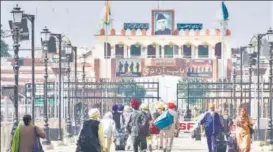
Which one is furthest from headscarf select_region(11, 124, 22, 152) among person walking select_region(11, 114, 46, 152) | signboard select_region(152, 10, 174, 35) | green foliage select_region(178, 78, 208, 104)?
signboard select_region(152, 10, 174, 35)

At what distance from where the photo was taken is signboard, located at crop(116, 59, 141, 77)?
12350cm

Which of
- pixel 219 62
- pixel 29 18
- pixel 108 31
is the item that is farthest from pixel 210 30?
pixel 29 18

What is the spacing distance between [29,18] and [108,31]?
92972mm

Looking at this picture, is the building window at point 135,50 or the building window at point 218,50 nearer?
the building window at point 218,50

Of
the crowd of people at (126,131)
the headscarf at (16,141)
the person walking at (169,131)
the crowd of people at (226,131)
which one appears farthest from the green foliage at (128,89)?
the headscarf at (16,141)

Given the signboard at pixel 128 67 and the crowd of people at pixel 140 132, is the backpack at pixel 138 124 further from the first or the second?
the signboard at pixel 128 67

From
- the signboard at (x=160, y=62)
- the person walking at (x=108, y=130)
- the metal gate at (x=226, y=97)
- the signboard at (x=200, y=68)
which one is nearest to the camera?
the person walking at (x=108, y=130)

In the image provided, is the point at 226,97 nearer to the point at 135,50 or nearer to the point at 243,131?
the point at 243,131

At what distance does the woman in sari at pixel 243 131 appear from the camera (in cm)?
2411

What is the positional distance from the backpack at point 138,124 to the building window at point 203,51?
102 m

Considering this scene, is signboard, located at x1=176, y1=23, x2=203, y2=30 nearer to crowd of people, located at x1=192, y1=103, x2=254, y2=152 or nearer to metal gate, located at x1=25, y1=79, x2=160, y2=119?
metal gate, located at x1=25, y1=79, x2=160, y2=119

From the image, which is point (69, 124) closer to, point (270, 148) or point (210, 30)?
point (270, 148)

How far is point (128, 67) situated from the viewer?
124 m

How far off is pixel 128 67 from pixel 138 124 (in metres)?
99.0
